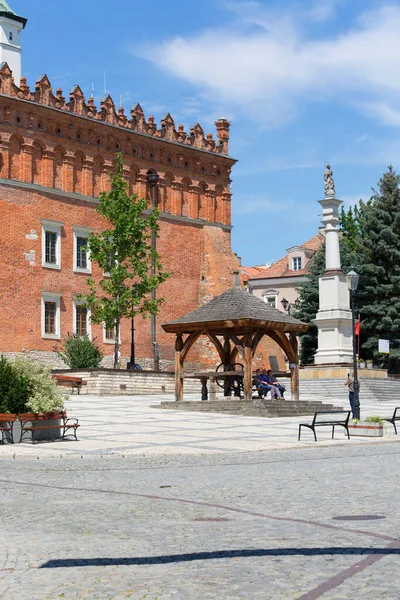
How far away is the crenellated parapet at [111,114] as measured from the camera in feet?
148

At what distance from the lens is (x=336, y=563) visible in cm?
712

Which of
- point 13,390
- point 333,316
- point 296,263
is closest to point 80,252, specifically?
point 333,316

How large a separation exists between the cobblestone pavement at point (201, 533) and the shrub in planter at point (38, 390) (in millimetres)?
4504

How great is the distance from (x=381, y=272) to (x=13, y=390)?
36738mm

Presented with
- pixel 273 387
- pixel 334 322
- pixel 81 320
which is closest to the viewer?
pixel 273 387

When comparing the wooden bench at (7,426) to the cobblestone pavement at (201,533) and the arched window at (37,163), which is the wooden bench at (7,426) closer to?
the cobblestone pavement at (201,533)

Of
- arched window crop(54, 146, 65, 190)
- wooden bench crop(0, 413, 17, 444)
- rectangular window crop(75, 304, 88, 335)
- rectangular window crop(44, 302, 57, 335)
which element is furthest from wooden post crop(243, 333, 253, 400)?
arched window crop(54, 146, 65, 190)

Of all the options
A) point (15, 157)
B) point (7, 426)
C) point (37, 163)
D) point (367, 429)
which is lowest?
point (367, 429)

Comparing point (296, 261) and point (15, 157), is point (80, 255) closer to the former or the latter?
point (15, 157)

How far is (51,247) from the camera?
4634 cm

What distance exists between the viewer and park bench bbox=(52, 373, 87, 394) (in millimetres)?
35438

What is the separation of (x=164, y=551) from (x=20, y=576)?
131cm

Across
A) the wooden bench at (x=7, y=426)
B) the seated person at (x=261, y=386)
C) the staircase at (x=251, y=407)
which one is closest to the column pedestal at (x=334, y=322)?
the seated person at (x=261, y=386)

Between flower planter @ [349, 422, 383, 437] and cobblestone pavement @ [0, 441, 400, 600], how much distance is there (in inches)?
257
